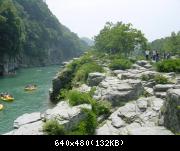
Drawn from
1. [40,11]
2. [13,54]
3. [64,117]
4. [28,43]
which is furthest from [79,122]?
[40,11]

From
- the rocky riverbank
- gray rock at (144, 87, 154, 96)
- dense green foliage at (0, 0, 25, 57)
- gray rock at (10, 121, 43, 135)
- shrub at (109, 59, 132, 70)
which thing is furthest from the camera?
dense green foliage at (0, 0, 25, 57)

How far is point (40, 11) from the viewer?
164 m

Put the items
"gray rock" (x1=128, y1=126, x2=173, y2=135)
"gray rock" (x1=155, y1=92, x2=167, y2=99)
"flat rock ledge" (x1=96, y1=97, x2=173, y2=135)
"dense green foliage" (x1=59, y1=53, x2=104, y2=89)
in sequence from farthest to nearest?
"dense green foliage" (x1=59, y1=53, x2=104, y2=89), "gray rock" (x1=155, y1=92, x2=167, y2=99), "flat rock ledge" (x1=96, y1=97, x2=173, y2=135), "gray rock" (x1=128, y1=126, x2=173, y2=135)

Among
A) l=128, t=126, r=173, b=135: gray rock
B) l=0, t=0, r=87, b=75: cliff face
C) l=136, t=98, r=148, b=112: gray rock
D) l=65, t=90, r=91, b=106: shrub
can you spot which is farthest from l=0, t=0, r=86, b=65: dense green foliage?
l=128, t=126, r=173, b=135: gray rock

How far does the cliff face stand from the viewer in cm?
8581

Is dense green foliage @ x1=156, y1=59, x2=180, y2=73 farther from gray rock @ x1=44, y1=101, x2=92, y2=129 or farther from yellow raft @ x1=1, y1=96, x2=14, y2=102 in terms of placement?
yellow raft @ x1=1, y1=96, x2=14, y2=102

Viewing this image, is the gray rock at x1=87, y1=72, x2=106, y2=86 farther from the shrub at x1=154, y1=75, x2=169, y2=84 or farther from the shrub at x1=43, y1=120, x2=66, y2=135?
the shrub at x1=43, y1=120, x2=66, y2=135

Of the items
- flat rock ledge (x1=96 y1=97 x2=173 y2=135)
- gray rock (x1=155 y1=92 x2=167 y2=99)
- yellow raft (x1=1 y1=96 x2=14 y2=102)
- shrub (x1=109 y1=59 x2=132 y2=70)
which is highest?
shrub (x1=109 y1=59 x2=132 y2=70)

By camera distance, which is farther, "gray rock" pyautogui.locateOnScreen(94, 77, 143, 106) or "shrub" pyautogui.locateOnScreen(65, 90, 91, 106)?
"gray rock" pyautogui.locateOnScreen(94, 77, 143, 106)

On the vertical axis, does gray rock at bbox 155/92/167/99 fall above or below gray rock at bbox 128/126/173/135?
above

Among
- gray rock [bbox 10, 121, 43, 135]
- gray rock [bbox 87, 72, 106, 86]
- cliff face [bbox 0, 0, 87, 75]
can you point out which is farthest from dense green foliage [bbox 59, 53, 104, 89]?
cliff face [bbox 0, 0, 87, 75]

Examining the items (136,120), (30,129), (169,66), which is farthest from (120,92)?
(169,66)

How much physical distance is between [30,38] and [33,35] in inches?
128

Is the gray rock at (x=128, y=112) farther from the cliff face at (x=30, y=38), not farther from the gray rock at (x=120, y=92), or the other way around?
the cliff face at (x=30, y=38)
